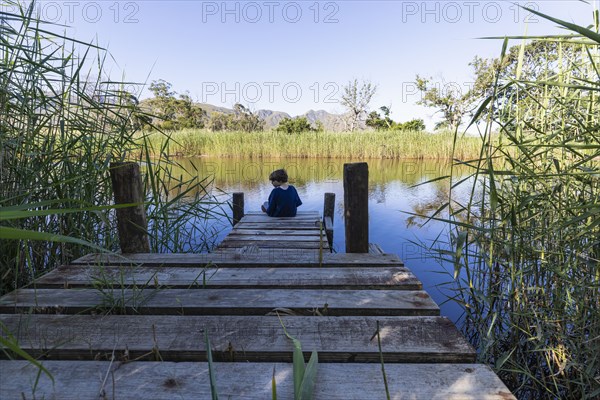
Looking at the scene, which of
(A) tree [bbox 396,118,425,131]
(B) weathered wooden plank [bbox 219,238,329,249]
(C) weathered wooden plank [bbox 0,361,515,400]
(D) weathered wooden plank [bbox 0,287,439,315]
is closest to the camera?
A: (C) weathered wooden plank [bbox 0,361,515,400]

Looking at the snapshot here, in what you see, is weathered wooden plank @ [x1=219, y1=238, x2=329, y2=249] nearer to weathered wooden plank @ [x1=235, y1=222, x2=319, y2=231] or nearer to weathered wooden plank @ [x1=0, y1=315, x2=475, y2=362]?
weathered wooden plank @ [x1=235, y1=222, x2=319, y2=231]

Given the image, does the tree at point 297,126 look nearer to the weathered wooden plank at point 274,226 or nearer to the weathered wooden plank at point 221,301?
the weathered wooden plank at point 274,226

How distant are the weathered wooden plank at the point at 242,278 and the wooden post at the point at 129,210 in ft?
1.24

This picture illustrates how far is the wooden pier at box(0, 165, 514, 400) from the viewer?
38.2 inches

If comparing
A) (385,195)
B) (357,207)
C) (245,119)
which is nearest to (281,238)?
(357,207)

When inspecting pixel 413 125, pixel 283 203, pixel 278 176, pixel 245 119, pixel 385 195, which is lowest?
pixel 385 195

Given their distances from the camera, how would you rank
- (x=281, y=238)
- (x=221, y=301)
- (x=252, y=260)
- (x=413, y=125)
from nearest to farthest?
(x=221, y=301) < (x=252, y=260) < (x=281, y=238) < (x=413, y=125)

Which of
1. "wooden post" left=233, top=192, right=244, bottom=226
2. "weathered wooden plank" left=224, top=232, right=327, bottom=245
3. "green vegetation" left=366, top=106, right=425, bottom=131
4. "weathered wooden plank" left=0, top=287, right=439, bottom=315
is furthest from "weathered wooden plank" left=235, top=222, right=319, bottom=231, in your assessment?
"green vegetation" left=366, top=106, right=425, bottom=131

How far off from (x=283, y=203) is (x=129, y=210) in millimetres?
2484

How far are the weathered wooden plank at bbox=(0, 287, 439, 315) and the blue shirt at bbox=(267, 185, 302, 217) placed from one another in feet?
9.68

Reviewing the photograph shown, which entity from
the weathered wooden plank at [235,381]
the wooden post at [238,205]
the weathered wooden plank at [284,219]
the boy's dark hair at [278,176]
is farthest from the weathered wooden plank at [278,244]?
the weathered wooden plank at [235,381]

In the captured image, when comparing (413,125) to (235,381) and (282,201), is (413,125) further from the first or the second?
(235,381)

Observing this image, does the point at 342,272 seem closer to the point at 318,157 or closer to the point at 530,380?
the point at 530,380

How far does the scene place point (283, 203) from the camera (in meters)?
4.59
